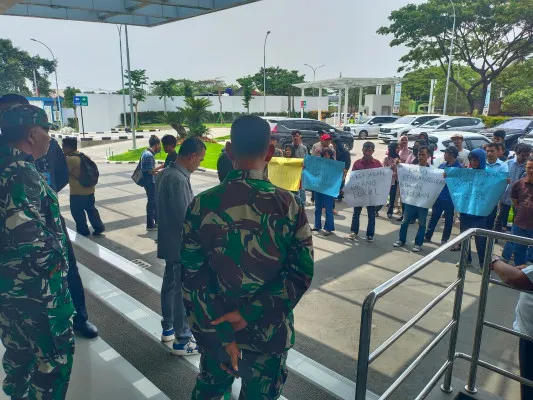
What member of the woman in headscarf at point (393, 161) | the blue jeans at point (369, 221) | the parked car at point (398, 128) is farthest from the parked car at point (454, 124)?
the blue jeans at point (369, 221)

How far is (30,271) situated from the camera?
7.27 feet

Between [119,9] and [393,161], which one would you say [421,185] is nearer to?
[393,161]

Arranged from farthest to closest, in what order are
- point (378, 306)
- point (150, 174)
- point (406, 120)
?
point (406, 120) < point (150, 174) < point (378, 306)

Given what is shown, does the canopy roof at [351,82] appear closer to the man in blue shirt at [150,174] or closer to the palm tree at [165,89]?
the palm tree at [165,89]

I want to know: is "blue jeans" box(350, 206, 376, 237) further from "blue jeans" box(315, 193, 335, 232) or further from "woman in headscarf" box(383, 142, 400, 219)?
"woman in headscarf" box(383, 142, 400, 219)

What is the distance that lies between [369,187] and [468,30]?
31.0 metres

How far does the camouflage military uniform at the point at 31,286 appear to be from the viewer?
84.0 inches

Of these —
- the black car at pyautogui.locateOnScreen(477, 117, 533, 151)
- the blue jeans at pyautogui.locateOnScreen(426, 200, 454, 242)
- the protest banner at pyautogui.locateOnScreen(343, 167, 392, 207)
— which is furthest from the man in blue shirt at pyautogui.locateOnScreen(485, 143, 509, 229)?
the black car at pyautogui.locateOnScreen(477, 117, 533, 151)

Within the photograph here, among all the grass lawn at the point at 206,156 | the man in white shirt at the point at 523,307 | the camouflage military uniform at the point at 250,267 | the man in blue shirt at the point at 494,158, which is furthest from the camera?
the grass lawn at the point at 206,156

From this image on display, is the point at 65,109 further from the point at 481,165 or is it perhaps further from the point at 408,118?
the point at 481,165

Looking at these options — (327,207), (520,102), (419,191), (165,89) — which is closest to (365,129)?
(327,207)

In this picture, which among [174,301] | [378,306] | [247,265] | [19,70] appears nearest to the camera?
[247,265]

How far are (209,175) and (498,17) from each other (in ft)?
88.9

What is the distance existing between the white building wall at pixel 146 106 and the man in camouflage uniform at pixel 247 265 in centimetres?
3393
